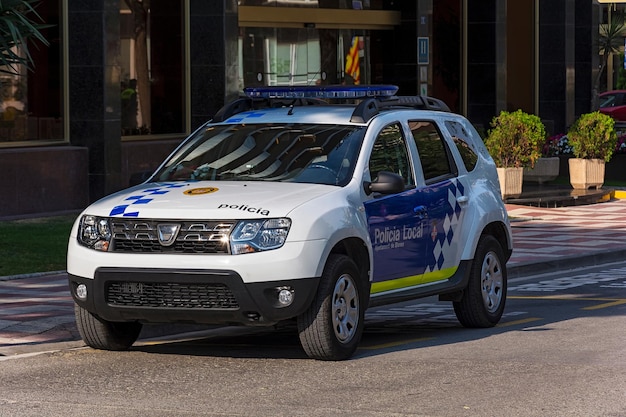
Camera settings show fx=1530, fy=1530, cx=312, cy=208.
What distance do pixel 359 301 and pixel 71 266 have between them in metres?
2.02

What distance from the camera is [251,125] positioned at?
38.7 feet

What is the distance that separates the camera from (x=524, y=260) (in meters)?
17.9

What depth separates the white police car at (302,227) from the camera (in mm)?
10117

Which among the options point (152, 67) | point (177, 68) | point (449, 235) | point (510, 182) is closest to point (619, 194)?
point (510, 182)

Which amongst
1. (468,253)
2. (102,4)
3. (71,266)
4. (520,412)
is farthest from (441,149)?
(102,4)

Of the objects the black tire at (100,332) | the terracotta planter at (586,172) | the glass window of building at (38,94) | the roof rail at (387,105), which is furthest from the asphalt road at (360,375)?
the terracotta planter at (586,172)

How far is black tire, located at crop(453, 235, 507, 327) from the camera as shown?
1240 centimetres

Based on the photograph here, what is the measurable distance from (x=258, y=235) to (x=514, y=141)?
17619mm

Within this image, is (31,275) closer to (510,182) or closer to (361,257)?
(361,257)

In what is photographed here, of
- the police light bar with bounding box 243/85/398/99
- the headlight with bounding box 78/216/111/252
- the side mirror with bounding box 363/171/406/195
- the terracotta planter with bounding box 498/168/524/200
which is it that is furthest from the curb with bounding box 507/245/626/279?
the terracotta planter with bounding box 498/168/524/200

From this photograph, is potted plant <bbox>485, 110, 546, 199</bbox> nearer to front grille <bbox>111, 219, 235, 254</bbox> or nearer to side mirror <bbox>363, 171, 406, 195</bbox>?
side mirror <bbox>363, 171, 406, 195</bbox>

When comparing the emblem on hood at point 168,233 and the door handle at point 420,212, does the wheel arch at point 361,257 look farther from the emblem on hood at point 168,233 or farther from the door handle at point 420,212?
the emblem on hood at point 168,233

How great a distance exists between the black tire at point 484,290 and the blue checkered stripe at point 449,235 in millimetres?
374

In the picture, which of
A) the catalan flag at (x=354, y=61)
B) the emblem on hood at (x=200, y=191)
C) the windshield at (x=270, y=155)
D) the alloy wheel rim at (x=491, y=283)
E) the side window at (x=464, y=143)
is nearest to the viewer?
the emblem on hood at (x=200, y=191)
